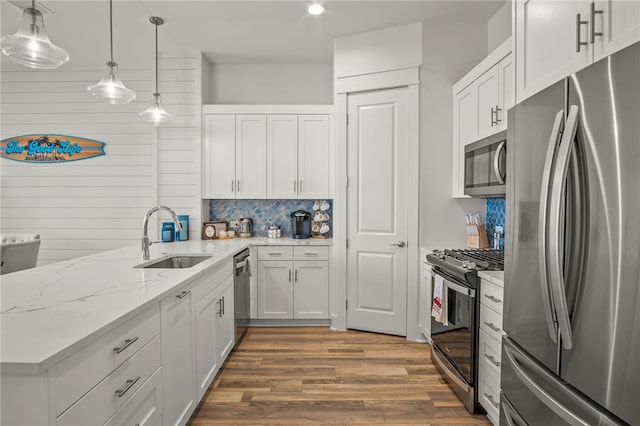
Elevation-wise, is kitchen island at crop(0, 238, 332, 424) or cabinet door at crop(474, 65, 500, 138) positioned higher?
cabinet door at crop(474, 65, 500, 138)

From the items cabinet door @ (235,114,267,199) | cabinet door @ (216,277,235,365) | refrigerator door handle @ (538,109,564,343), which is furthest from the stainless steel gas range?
cabinet door @ (235,114,267,199)

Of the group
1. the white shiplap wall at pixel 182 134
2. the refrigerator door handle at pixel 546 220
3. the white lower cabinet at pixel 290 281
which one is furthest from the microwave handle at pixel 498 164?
the white shiplap wall at pixel 182 134

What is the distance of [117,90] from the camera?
263 centimetres

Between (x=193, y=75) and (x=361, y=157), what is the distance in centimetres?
221

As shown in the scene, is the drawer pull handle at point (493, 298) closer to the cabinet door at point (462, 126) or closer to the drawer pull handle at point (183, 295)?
the cabinet door at point (462, 126)

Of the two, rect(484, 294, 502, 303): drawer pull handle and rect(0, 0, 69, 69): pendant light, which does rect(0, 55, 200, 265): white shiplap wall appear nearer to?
rect(0, 0, 69, 69): pendant light

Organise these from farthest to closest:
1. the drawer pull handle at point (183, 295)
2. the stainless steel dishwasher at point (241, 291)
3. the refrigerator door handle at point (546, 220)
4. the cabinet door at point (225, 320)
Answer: the stainless steel dishwasher at point (241, 291)
the cabinet door at point (225, 320)
the drawer pull handle at point (183, 295)
the refrigerator door handle at point (546, 220)

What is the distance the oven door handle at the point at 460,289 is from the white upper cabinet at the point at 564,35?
1.18 meters

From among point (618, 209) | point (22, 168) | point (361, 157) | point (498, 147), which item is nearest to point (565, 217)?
point (618, 209)

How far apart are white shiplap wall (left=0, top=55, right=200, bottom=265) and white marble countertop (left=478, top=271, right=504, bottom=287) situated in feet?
12.5

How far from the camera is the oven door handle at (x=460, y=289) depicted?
2258mm

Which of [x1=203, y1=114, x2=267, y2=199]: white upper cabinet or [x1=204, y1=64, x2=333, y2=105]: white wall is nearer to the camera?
[x1=203, y1=114, x2=267, y2=199]: white upper cabinet

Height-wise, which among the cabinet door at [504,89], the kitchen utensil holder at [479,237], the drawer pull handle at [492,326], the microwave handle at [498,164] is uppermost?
the cabinet door at [504,89]

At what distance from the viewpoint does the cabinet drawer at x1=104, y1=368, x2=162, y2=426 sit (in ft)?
4.48
